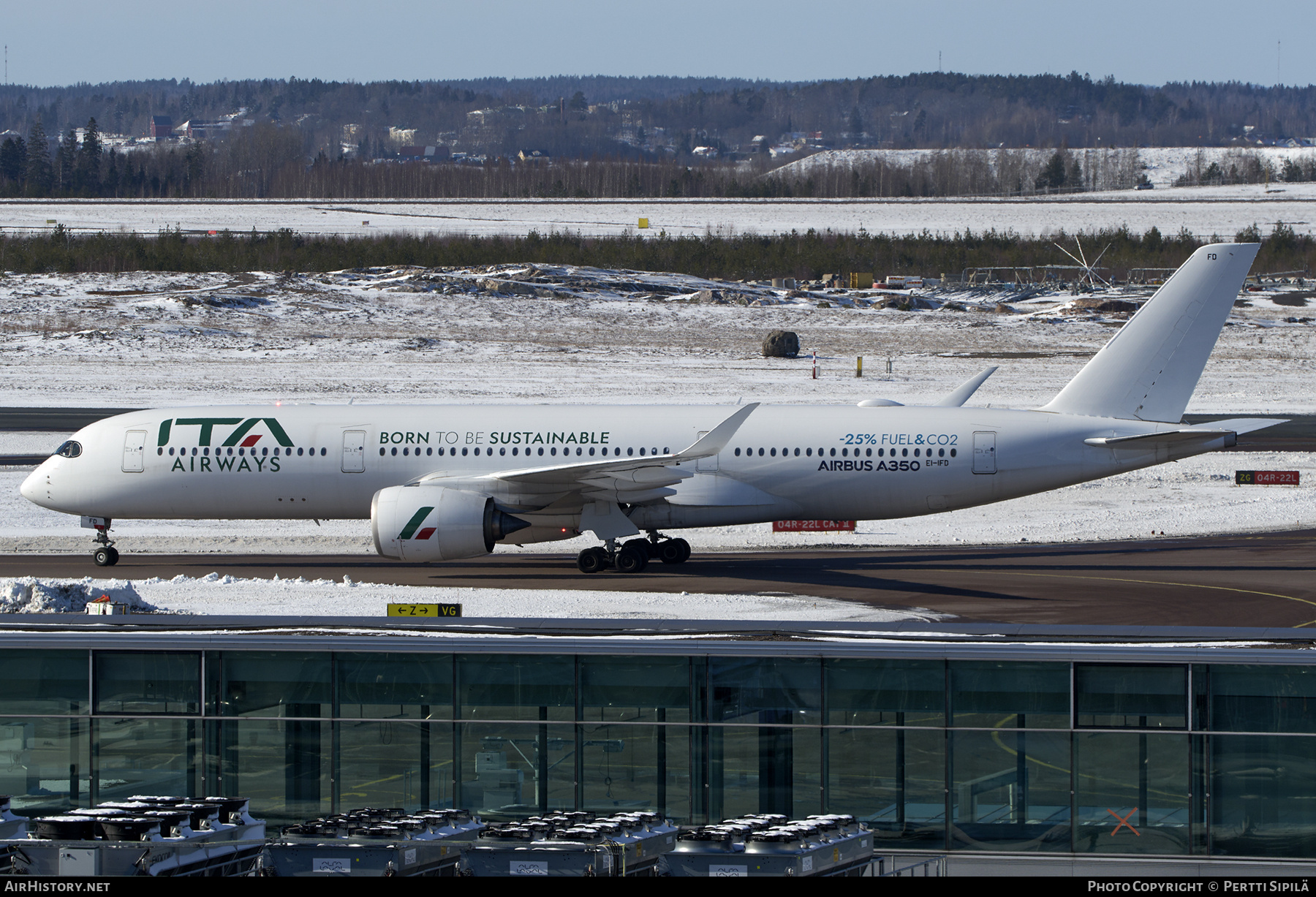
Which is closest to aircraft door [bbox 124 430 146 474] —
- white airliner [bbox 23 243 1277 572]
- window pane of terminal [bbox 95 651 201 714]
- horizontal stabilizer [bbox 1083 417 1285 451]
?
white airliner [bbox 23 243 1277 572]

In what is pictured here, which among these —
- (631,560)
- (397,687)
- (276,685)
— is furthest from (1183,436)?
(276,685)

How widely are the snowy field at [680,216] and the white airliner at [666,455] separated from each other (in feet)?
A: 384

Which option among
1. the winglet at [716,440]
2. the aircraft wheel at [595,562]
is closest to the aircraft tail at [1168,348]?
the winglet at [716,440]

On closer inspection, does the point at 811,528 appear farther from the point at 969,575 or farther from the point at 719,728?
the point at 719,728

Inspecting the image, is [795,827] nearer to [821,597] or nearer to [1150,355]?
[821,597]

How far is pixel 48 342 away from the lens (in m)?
87.8

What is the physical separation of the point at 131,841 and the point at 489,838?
3106mm

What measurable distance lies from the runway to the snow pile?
590 cm

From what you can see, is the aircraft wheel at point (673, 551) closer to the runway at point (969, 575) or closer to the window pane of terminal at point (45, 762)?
the runway at point (969, 575)

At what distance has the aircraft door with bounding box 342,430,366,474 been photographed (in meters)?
38.7

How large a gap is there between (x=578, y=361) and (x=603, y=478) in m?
49.3

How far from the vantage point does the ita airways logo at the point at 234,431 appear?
38.9m

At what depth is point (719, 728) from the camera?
14.9 metres

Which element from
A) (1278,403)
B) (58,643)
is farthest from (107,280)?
(58,643)
